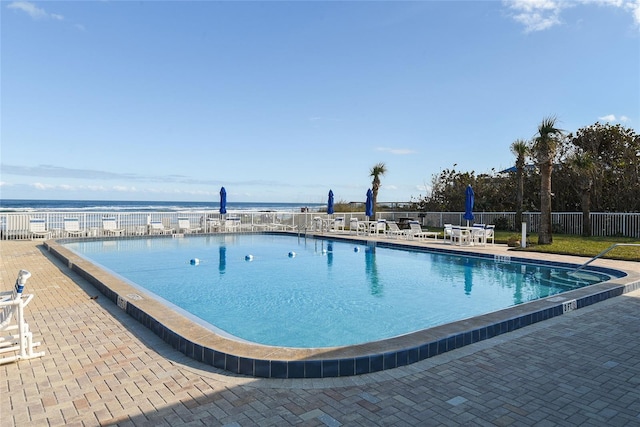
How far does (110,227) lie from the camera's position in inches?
588

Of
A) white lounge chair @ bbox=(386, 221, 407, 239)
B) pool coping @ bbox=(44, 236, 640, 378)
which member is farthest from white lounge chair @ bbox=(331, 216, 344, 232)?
pool coping @ bbox=(44, 236, 640, 378)

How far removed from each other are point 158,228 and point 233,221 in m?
3.22

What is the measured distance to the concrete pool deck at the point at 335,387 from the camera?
2.50 metres

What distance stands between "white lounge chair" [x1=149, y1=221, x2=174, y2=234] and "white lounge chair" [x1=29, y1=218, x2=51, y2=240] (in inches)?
135

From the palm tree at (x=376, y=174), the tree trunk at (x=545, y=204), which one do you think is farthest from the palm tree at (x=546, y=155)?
the palm tree at (x=376, y=174)

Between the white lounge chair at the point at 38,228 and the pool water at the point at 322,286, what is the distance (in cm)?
159

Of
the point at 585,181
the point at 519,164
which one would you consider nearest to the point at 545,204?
the point at 585,181

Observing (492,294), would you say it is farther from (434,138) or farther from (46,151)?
(46,151)

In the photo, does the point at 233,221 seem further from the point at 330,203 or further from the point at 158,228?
the point at 330,203

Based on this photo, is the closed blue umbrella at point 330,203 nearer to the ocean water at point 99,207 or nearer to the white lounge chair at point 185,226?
the ocean water at point 99,207

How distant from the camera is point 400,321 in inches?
218

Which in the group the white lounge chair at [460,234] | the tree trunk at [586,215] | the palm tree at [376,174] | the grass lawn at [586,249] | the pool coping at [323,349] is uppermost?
the palm tree at [376,174]

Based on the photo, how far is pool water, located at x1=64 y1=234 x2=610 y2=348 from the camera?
5.36 metres

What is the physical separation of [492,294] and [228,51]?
597 inches
